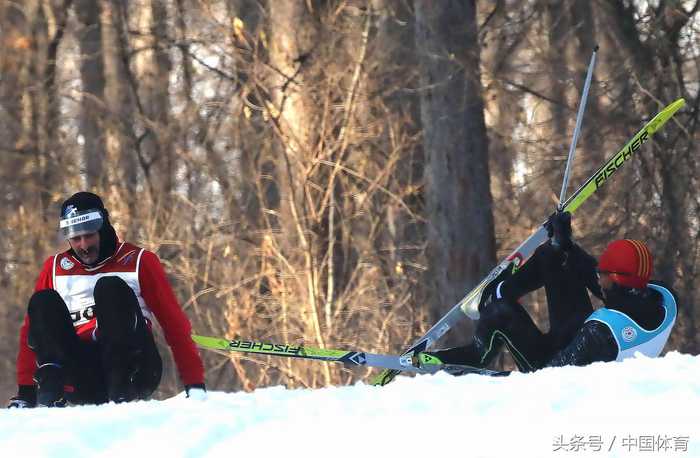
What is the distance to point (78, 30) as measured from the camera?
63.2 ft

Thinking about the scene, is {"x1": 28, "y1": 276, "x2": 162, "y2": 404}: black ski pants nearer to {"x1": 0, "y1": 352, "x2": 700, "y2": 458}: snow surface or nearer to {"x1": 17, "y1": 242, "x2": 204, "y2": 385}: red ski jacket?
→ {"x1": 17, "y1": 242, "x2": 204, "y2": 385}: red ski jacket

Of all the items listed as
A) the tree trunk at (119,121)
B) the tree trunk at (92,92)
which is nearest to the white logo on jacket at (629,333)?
the tree trunk at (119,121)

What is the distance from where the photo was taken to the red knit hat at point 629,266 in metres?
5.84

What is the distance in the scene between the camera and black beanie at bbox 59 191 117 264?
5.65m

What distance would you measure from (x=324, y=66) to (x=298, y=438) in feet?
25.8

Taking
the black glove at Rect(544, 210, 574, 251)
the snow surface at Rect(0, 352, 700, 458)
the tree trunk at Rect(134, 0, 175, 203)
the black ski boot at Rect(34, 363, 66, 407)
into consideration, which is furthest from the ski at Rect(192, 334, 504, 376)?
the tree trunk at Rect(134, 0, 175, 203)

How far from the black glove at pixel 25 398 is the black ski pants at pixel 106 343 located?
0.16 m

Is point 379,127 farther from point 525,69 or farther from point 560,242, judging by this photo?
point 560,242

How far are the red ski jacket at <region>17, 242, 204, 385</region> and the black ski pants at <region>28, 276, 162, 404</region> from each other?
11 centimetres

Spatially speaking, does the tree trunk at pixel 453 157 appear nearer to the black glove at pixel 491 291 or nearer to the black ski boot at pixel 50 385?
the black glove at pixel 491 291

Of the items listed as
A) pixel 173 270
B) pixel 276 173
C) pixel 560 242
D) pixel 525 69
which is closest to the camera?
pixel 560 242

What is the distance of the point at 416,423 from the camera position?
407 cm

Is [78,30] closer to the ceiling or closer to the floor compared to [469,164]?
closer to the ceiling

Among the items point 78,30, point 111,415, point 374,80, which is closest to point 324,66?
point 374,80
